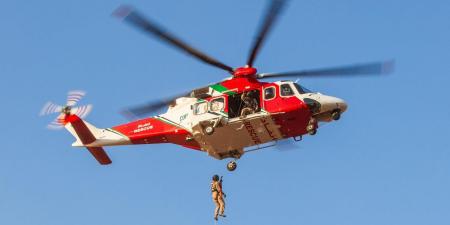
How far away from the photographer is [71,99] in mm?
30828

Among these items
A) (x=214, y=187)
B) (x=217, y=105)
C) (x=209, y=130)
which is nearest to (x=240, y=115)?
(x=217, y=105)

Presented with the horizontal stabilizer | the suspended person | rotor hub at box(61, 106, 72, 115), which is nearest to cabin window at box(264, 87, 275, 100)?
the suspended person

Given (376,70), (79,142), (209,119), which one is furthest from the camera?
(79,142)

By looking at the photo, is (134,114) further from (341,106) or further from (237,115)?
(341,106)

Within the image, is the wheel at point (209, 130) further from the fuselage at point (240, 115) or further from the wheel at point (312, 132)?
the wheel at point (312, 132)

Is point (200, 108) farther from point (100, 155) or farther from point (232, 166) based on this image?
point (100, 155)

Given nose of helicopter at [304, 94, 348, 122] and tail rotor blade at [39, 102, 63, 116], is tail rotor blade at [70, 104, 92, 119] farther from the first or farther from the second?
nose of helicopter at [304, 94, 348, 122]

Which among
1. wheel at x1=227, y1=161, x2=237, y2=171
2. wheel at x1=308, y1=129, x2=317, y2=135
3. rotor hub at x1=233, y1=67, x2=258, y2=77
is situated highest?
rotor hub at x1=233, y1=67, x2=258, y2=77

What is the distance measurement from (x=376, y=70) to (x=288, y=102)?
10.2ft

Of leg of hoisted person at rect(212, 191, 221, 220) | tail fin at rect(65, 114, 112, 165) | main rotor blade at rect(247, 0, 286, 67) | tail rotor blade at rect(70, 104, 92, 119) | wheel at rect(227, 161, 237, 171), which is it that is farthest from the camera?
tail fin at rect(65, 114, 112, 165)

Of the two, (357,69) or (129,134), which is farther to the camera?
(129,134)

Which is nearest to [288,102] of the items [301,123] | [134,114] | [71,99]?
[301,123]

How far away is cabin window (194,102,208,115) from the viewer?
29.8m

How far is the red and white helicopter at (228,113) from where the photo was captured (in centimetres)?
2839
